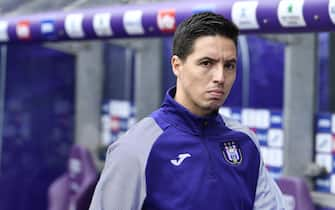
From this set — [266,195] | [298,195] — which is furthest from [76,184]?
[266,195]

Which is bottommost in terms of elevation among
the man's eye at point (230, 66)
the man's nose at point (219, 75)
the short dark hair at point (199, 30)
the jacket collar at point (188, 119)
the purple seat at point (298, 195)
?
the purple seat at point (298, 195)

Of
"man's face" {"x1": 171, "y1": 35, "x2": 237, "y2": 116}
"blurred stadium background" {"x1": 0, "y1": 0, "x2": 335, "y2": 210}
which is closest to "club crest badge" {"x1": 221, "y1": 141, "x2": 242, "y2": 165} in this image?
"man's face" {"x1": 171, "y1": 35, "x2": 237, "y2": 116}

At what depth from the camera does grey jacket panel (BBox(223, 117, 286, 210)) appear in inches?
70.1

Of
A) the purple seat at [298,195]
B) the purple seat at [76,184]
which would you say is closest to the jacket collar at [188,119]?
the purple seat at [298,195]

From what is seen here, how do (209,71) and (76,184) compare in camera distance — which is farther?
(76,184)

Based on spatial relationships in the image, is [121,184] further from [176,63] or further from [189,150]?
[176,63]

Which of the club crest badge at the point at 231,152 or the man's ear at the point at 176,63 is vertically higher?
the man's ear at the point at 176,63

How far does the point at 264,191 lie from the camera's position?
1.80m

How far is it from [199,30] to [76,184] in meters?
3.98

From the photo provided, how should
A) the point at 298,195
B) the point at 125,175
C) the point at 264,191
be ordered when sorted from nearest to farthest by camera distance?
1. the point at 125,175
2. the point at 264,191
3. the point at 298,195

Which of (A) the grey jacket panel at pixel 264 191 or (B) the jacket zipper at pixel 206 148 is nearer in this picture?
(B) the jacket zipper at pixel 206 148

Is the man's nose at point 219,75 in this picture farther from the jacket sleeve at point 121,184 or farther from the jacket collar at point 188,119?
the jacket sleeve at point 121,184

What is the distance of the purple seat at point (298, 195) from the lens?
3930 millimetres

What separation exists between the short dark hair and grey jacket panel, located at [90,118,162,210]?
236mm
